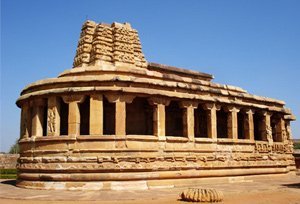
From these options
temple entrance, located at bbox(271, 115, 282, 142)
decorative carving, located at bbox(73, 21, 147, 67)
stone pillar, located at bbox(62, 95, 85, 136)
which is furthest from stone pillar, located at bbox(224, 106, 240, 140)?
stone pillar, located at bbox(62, 95, 85, 136)

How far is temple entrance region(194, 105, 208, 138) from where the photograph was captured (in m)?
19.4

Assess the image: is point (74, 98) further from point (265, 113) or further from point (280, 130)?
point (280, 130)

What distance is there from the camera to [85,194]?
12.4 meters

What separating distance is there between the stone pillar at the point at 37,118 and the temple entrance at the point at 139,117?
13.3 feet

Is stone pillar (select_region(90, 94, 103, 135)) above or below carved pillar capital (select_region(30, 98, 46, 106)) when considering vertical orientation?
below

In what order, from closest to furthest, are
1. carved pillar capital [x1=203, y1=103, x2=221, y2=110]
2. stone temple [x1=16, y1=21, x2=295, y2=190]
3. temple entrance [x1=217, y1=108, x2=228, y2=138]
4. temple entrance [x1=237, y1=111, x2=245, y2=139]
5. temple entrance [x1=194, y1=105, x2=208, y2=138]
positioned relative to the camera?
stone temple [x1=16, y1=21, x2=295, y2=190] → carved pillar capital [x1=203, y1=103, x2=221, y2=110] → temple entrance [x1=194, y1=105, x2=208, y2=138] → temple entrance [x1=217, y1=108, x2=228, y2=138] → temple entrance [x1=237, y1=111, x2=245, y2=139]

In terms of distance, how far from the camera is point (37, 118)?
15.7 meters

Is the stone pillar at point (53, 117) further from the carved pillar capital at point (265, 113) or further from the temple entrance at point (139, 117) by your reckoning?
the carved pillar capital at point (265, 113)

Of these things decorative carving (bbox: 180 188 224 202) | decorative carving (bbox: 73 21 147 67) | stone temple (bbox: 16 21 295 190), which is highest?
decorative carving (bbox: 73 21 147 67)

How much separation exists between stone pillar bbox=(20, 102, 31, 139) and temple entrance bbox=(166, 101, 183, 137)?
7.01 meters

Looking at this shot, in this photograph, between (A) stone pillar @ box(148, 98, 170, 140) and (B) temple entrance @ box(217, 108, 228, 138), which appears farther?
(B) temple entrance @ box(217, 108, 228, 138)

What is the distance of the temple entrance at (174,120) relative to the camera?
1838 cm

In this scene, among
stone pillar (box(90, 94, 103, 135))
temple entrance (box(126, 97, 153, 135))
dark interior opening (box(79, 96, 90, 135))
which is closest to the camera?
stone pillar (box(90, 94, 103, 135))

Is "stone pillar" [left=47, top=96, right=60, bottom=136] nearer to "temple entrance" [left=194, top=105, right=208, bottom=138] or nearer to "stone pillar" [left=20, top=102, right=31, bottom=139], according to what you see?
"stone pillar" [left=20, top=102, right=31, bottom=139]
